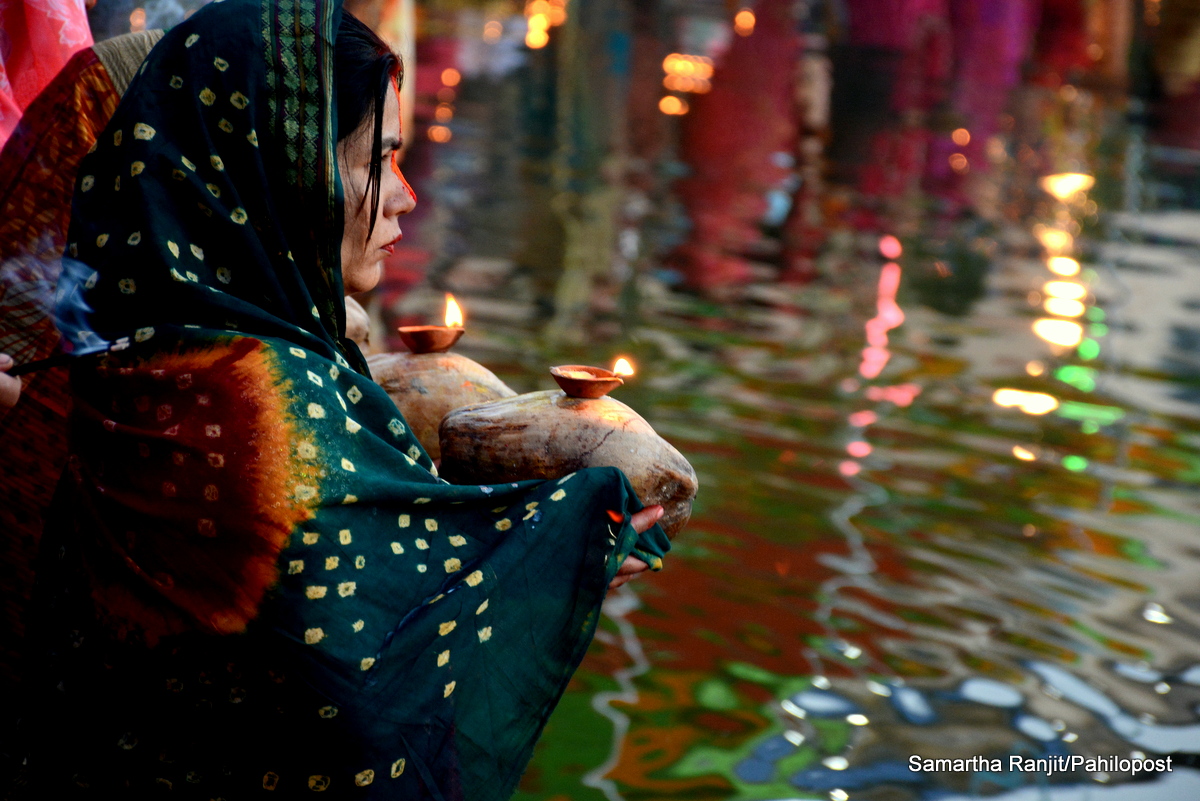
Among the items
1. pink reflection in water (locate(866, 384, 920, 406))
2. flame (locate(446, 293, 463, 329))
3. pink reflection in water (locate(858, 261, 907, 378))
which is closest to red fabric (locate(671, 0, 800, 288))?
pink reflection in water (locate(858, 261, 907, 378))

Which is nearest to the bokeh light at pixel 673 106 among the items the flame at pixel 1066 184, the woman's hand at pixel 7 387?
the flame at pixel 1066 184

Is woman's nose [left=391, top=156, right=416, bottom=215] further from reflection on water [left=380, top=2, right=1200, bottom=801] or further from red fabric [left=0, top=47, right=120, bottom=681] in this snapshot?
reflection on water [left=380, top=2, right=1200, bottom=801]

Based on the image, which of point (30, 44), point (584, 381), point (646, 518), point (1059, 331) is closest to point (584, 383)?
point (584, 381)

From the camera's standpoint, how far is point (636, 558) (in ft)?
5.95

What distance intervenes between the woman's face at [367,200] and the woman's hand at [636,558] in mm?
513

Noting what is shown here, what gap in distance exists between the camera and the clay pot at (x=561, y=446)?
183cm

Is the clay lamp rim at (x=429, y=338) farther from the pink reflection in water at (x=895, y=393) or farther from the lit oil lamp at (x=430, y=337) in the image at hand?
the pink reflection in water at (x=895, y=393)

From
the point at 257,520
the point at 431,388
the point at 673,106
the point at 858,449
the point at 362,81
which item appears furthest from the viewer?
the point at 673,106

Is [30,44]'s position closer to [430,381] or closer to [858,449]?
[430,381]

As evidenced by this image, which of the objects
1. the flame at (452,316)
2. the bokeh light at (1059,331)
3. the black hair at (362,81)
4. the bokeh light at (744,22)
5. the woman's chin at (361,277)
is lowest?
the bokeh light at (1059,331)

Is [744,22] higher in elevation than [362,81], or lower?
higher

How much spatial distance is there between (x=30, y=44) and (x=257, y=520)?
1.16m

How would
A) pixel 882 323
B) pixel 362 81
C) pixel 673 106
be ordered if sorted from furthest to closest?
1. pixel 673 106
2. pixel 882 323
3. pixel 362 81

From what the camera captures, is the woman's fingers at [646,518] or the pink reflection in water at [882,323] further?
the pink reflection in water at [882,323]
